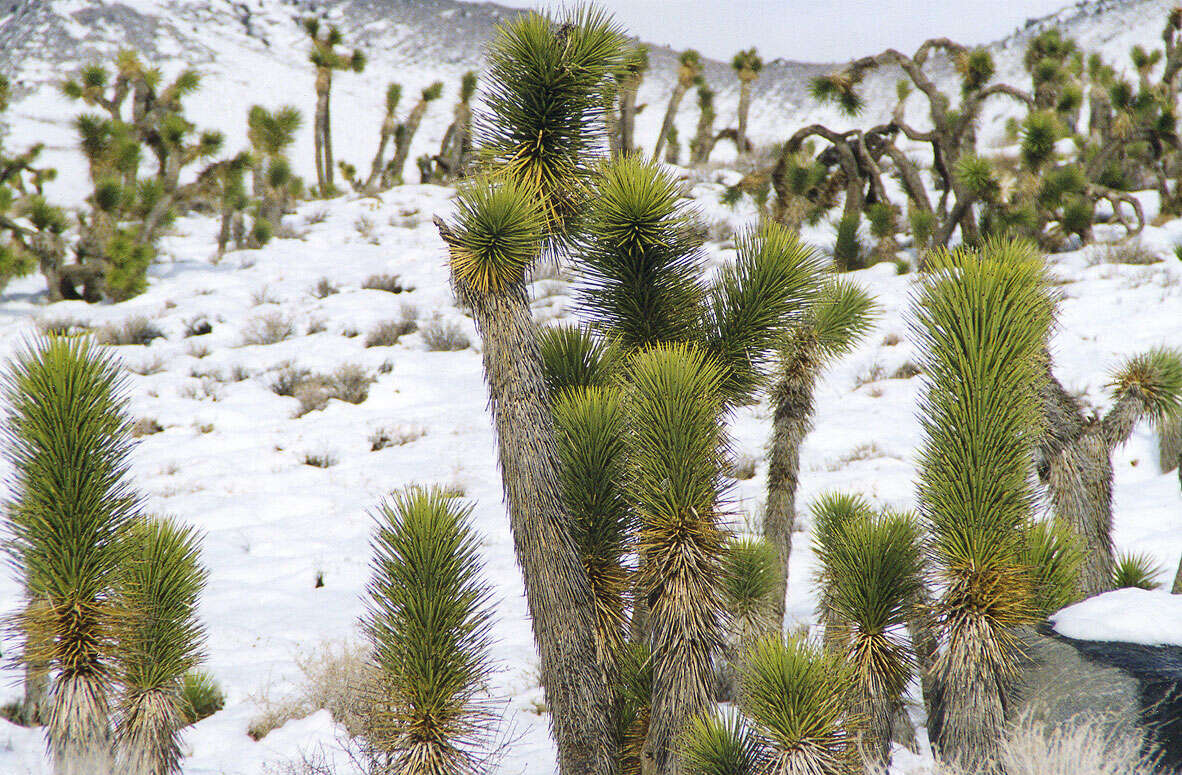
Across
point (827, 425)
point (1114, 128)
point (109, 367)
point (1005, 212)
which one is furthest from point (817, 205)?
point (109, 367)

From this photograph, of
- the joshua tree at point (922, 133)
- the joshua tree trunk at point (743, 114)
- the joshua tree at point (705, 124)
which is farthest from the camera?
the joshua tree at point (705, 124)

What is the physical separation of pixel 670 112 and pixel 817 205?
37.5 feet

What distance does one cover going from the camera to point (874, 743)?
3.74 meters

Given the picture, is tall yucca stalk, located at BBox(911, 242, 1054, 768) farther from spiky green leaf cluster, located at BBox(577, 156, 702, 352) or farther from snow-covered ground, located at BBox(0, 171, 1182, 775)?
spiky green leaf cluster, located at BBox(577, 156, 702, 352)

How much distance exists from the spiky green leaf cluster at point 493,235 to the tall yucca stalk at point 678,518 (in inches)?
27.3

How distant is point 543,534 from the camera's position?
346cm

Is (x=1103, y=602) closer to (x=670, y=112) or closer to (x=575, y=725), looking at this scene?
(x=575, y=725)

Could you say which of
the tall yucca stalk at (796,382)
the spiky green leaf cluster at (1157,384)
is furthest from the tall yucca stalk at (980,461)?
the spiky green leaf cluster at (1157,384)

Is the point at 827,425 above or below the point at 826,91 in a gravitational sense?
below

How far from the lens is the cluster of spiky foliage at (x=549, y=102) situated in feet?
11.9

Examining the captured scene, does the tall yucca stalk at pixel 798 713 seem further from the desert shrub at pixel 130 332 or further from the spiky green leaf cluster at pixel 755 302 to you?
the desert shrub at pixel 130 332

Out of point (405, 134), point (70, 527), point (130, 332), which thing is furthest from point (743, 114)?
point (70, 527)

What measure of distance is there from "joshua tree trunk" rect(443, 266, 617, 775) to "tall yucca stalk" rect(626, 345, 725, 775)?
316 millimetres

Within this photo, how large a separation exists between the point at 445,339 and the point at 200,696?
8.83m
